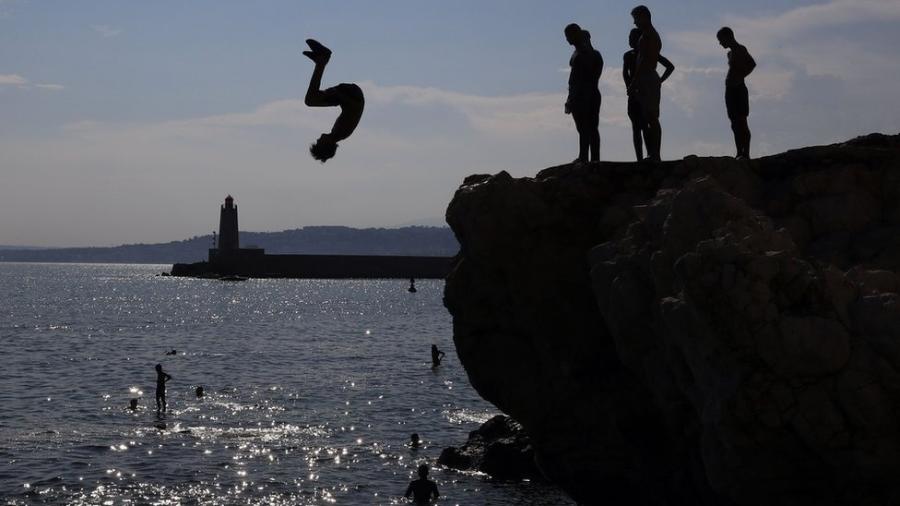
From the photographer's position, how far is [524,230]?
20.7m

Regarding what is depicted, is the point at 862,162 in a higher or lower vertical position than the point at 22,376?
higher

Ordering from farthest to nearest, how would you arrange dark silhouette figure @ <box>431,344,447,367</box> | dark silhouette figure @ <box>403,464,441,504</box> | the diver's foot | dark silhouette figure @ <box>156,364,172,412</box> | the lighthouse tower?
the lighthouse tower < dark silhouette figure @ <box>431,344,447,367</box> < dark silhouette figure @ <box>156,364,172,412</box> < dark silhouette figure @ <box>403,464,441,504</box> < the diver's foot

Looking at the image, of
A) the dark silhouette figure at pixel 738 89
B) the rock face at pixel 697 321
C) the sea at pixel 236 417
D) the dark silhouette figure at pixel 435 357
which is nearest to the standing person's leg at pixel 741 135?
the dark silhouette figure at pixel 738 89

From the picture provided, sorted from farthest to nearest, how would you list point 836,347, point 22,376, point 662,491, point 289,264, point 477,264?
point 289,264 → point 22,376 → point 477,264 → point 662,491 → point 836,347

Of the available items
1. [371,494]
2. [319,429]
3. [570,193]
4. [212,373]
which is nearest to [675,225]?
[570,193]

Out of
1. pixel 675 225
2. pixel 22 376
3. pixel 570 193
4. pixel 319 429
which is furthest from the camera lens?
pixel 22 376

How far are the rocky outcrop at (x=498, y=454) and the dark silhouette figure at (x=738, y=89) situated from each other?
10416mm

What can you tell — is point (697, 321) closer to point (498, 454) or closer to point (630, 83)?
point (630, 83)

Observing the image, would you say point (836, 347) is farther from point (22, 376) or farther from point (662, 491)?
point (22, 376)

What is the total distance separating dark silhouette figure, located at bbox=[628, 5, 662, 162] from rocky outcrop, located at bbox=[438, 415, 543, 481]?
34.3 ft

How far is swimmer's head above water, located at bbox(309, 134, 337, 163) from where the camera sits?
10664 millimetres

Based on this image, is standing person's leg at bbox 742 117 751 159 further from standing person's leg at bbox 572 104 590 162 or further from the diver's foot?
the diver's foot

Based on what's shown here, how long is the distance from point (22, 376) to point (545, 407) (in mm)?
37380

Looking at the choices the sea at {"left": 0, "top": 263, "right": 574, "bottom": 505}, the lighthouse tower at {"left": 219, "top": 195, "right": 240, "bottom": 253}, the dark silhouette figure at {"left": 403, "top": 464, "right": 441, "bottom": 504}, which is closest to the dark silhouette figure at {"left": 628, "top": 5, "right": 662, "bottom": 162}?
the sea at {"left": 0, "top": 263, "right": 574, "bottom": 505}
